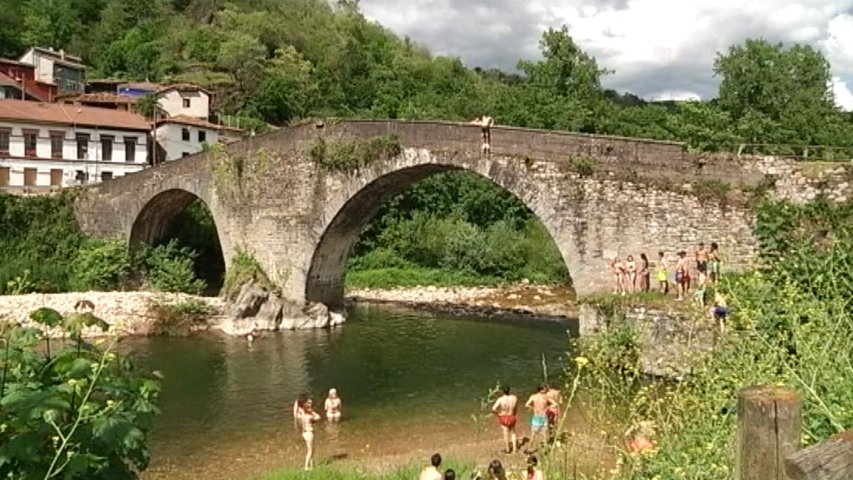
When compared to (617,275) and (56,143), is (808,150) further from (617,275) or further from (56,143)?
(56,143)

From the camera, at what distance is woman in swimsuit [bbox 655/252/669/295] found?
661 inches

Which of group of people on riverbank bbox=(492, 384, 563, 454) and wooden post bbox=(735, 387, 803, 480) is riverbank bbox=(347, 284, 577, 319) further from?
wooden post bbox=(735, 387, 803, 480)

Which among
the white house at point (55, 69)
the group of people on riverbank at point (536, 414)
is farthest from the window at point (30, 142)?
the group of people on riverbank at point (536, 414)

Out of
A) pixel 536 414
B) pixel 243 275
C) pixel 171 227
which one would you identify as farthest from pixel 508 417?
pixel 171 227

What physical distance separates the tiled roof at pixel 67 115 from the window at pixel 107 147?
25.7 inches

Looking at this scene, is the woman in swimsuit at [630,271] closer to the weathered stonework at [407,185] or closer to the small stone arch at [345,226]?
the weathered stonework at [407,185]

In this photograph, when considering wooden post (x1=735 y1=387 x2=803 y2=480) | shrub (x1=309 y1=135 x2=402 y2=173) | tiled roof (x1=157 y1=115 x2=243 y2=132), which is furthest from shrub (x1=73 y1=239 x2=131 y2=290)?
wooden post (x1=735 y1=387 x2=803 y2=480)

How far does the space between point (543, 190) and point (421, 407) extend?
6320mm

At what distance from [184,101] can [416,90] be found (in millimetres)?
23757

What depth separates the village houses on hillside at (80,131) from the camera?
3564 cm

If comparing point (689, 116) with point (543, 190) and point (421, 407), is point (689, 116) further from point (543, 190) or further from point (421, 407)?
point (421, 407)

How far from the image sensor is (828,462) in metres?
1.63

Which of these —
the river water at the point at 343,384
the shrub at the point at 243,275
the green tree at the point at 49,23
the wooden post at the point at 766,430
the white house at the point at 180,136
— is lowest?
the river water at the point at 343,384

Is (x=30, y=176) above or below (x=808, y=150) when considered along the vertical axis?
below
